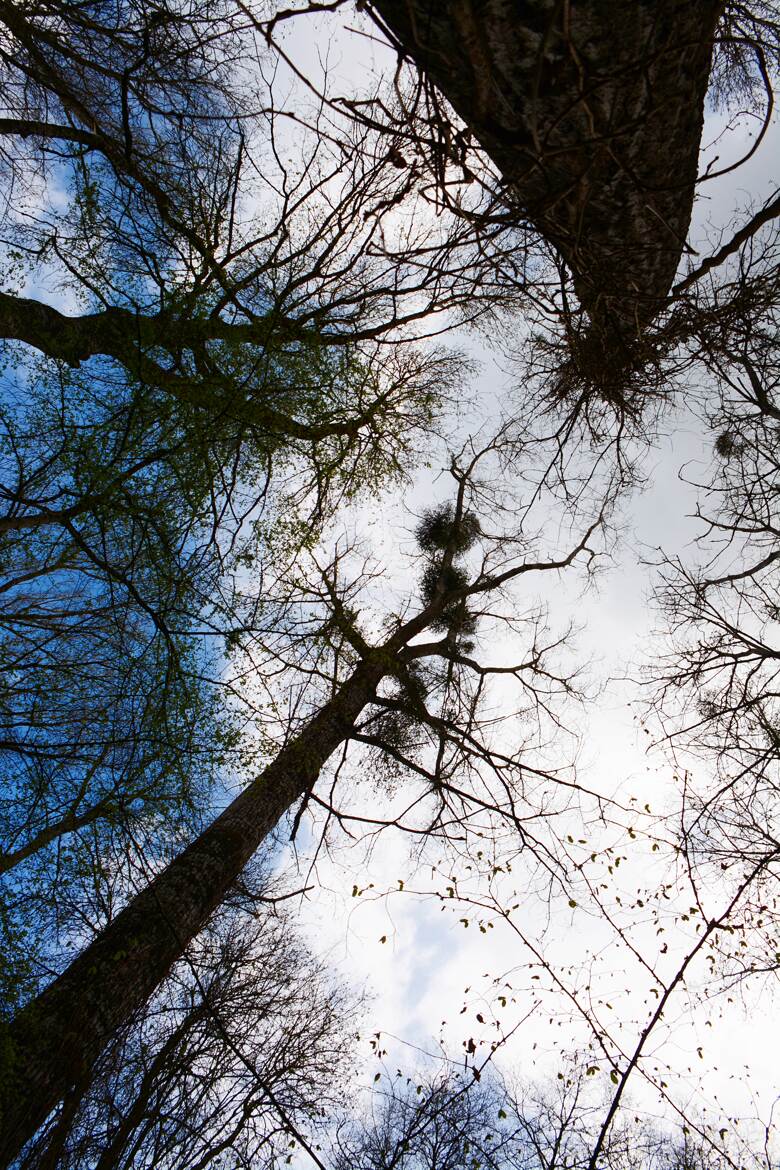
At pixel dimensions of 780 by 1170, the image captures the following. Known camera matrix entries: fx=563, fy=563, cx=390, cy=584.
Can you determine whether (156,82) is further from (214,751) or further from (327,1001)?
(327,1001)

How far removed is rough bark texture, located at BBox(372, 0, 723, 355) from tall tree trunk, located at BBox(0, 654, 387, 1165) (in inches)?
119

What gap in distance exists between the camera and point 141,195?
175 inches

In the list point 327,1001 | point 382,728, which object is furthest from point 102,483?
point 327,1001

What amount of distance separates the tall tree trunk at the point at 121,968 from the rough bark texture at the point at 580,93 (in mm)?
3017

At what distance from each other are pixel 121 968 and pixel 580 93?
4.46 meters

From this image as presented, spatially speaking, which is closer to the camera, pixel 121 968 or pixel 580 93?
pixel 580 93

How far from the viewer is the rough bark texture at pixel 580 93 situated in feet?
6.54

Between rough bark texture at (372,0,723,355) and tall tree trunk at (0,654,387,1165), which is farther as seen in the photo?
tall tree trunk at (0,654,387,1165)

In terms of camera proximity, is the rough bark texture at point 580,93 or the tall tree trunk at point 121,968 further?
the tall tree trunk at point 121,968

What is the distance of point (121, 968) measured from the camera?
124 inches

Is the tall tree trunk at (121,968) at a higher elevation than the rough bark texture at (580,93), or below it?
below

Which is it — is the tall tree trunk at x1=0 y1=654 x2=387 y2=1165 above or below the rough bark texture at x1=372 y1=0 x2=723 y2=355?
below

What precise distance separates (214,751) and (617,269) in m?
3.75

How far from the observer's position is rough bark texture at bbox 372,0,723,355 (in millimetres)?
1992
